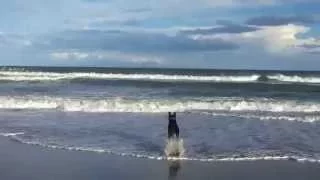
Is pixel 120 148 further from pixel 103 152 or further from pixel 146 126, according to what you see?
pixel 146 126

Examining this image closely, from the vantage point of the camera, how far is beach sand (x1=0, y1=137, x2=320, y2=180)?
9777 millimetres

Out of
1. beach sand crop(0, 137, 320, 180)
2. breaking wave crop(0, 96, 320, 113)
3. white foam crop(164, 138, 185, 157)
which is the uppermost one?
breaking wave crop(0, 96, 320, 113)

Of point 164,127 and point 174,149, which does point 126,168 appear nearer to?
point 174,149

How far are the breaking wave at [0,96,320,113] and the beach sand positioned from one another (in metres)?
10.6

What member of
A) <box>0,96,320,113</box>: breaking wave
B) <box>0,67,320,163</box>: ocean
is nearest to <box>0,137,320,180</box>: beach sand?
<box>0,67,320,163</box>: ocean

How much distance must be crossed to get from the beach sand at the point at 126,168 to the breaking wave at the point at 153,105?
10.6 metres

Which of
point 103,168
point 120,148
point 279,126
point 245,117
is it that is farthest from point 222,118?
point 103,168

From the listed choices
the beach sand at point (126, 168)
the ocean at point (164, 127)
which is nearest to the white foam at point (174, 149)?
the ocean at point (164, 127)

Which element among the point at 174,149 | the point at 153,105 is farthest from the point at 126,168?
the point at 153,105

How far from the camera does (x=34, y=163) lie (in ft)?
35.3

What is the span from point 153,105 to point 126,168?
42.5 ft

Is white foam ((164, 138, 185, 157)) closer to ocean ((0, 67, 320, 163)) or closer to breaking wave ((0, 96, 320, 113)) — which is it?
ocean ((0, 67, 320, 163))

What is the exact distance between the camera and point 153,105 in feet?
76.6

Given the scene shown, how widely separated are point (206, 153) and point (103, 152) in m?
2.12
